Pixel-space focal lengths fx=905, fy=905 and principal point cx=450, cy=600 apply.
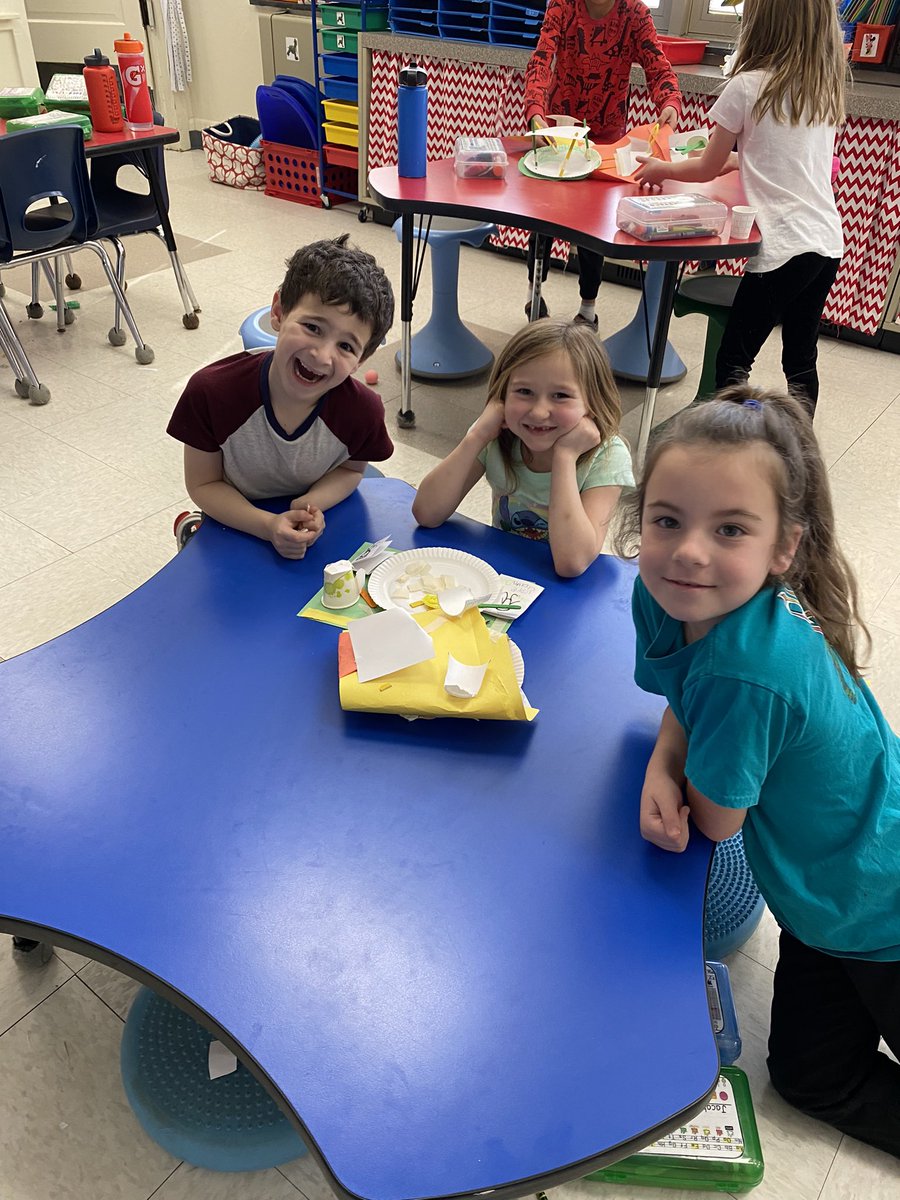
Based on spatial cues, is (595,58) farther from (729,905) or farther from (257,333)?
(729,905)

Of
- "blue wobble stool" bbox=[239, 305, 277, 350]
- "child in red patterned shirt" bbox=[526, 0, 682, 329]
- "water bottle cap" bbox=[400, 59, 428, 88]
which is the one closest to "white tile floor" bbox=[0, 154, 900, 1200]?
"blue wobble stool" bbox=[239, 305, 277, 350]

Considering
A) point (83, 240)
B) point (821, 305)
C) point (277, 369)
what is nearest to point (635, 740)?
point (277, 369)

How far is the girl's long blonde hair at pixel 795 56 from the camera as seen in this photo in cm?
230

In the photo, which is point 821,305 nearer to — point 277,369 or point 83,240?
point 277,369

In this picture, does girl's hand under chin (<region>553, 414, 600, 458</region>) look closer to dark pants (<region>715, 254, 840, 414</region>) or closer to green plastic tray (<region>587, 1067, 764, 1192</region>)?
green plastic tray (<region>587, 1067, 764, 1192</region>)

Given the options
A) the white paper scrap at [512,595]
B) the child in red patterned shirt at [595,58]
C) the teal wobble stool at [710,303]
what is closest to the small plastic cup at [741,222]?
the teal wobble stool at [710,303]

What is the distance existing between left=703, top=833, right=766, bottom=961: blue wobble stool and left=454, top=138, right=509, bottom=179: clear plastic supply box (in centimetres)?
221

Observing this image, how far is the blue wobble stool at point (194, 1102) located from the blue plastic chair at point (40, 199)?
2.51 metres

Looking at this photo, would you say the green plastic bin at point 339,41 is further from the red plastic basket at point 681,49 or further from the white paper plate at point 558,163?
the white paper plate at point 558,163

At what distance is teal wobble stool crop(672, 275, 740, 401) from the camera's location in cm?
290

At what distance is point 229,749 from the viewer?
1.04m

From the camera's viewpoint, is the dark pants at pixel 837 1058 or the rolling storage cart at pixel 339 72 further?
the rolling storage cart at pixel 339 72

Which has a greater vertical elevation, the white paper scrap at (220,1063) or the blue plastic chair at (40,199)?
the blue plastic chair at (40,199)

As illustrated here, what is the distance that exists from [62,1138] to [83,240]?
114 inches
